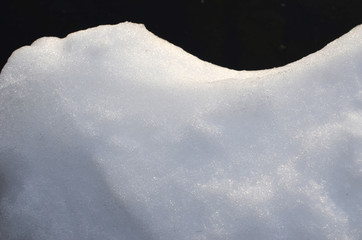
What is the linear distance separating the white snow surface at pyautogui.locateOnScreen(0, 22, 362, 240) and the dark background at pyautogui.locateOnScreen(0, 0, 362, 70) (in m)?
0.80

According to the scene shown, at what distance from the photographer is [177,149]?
3.39 feet

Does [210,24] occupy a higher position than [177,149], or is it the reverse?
[177,149]

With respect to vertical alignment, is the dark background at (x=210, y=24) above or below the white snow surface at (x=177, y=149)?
below

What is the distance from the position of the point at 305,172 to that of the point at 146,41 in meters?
0.53

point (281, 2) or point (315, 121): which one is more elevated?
point (315, 121)

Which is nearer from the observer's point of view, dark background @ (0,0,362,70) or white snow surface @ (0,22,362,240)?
white snow surface @ (0,22,362,240)

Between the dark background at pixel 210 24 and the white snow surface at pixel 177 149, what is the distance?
80 centimetres

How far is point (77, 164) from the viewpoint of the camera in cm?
104

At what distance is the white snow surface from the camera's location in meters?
0.96

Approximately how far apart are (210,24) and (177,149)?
3.49 ft

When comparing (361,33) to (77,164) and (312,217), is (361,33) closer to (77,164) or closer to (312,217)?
(312,217)

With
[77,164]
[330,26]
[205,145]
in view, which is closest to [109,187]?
[77,164]

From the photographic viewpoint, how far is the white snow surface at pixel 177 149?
957 mm

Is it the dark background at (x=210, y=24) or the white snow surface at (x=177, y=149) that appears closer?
the white snow surface at (x=177, y=149)
